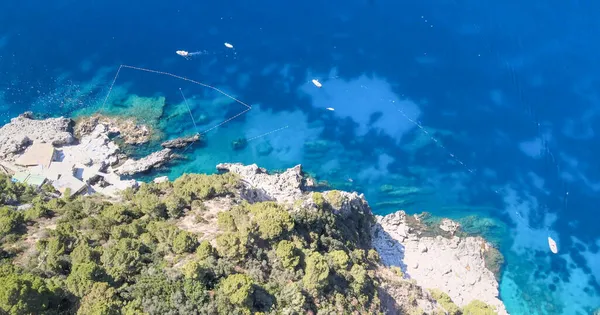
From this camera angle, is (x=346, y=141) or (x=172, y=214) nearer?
(x=172, y=214)

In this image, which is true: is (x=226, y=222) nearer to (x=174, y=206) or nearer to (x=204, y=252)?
(x=204, y=252)

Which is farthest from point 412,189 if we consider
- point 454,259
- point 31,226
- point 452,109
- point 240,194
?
point 31,226

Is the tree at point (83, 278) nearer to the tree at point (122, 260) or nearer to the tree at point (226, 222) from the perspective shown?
the tree at point (122, 260)

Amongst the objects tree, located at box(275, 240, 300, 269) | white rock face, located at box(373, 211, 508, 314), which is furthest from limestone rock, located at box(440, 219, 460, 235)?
tree, located at box(275, 240, 300, 269)

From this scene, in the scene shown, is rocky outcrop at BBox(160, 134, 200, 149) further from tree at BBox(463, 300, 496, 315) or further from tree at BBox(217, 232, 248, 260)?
tree at BBox(463, 300, 496, 315)

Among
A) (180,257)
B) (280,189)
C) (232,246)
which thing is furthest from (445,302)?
(180,257)

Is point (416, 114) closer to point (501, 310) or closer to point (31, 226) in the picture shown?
point (501, 310)
